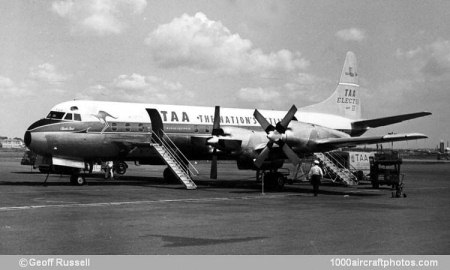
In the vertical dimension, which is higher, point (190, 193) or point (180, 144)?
point (180, 144)

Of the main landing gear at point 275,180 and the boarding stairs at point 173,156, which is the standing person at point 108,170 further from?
the main landing gear at point 275,180

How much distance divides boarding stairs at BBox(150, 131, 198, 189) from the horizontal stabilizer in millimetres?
12222

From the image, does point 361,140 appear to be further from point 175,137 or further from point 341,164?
point 175,137

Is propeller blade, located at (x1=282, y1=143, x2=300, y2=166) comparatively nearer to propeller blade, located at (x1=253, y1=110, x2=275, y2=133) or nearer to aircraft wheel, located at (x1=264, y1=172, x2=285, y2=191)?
propeller blade, located at (x1=253, y1=110, x2=275, y2=133)

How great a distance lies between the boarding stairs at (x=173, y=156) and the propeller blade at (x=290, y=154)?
4872 mm

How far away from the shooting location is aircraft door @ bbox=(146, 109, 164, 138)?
27578 mm

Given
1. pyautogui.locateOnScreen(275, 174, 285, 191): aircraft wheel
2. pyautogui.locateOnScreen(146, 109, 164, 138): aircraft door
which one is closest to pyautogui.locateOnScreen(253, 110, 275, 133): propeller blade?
pyautogui.locateOnScreen(275, 174, 285, 191): aircraft wheel

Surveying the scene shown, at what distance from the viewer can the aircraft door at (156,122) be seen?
27578 mm

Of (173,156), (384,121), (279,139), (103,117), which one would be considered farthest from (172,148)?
(384,121)

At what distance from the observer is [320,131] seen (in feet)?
79.0

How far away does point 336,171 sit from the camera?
1182 inches
